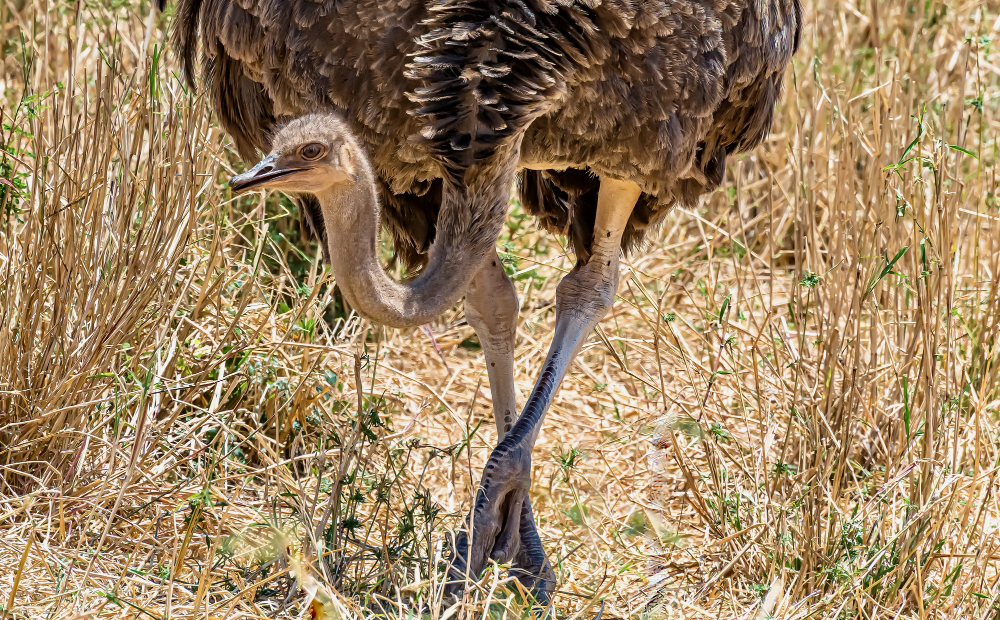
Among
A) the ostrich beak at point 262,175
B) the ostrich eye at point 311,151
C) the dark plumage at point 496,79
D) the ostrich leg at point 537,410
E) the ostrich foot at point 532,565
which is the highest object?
the dark plumage at point 496,79

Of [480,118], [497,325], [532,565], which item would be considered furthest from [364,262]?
[497,325]

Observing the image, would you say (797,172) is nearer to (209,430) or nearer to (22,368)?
(209,430)

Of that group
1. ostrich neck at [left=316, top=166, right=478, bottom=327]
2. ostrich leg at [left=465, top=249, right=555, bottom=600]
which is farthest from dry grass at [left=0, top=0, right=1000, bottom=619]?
ostrich neck at [left=316, top=166, right=478, bottom=327]

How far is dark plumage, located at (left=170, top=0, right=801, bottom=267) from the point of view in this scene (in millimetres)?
3924

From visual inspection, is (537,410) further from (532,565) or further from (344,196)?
(344,196)

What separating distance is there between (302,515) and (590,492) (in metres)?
1.55

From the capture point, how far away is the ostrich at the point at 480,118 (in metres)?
3.71

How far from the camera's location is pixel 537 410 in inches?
175

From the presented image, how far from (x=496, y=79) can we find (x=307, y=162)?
683mm

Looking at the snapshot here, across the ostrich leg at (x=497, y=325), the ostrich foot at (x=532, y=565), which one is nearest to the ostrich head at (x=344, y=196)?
the ostrich foot at (x=532, y=565)

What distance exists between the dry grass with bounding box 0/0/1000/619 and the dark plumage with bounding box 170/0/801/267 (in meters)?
0.32

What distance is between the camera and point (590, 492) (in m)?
5.26

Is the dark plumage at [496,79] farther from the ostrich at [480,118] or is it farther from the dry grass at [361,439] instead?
the dry grass at [361,439]

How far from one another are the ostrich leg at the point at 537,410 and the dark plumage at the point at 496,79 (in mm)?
202
